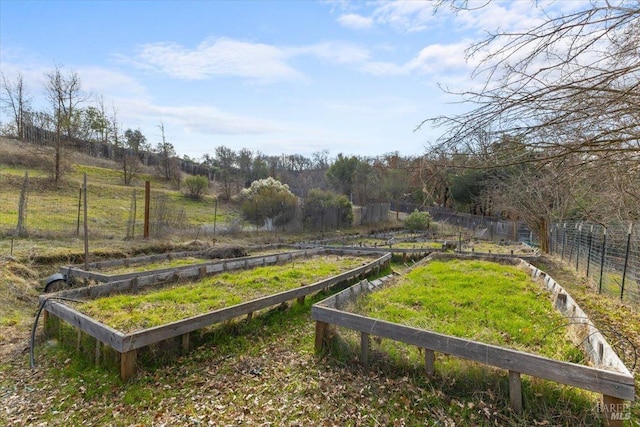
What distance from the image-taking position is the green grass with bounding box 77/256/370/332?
454cm

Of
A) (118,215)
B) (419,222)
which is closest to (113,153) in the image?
(118,215)

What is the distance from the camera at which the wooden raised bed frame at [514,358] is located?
250cm

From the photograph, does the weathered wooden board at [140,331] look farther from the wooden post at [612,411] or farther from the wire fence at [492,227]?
the wire fence at [492,227]

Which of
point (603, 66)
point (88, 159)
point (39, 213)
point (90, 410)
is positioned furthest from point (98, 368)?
point (88, 159)

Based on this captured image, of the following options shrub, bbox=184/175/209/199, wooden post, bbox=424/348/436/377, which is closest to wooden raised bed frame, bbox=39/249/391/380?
wooden post, bbox=424/348/436/377

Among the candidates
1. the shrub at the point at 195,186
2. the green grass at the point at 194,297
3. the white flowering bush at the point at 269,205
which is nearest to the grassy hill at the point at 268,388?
the green grass at the point at 194,297

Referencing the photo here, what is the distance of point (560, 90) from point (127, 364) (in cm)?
474

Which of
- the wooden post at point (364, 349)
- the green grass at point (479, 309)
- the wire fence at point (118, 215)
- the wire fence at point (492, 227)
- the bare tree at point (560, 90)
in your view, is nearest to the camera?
the bare tree at point (560, 90)

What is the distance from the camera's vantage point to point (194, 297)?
5.58 metres

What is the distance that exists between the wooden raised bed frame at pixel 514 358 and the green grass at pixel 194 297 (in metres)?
2.08

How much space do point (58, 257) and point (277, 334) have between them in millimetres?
6601

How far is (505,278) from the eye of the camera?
727 centimetres

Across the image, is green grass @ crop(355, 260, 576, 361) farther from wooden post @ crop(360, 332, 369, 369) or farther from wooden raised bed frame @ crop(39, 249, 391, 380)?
wooden raised bed frame @ crop(39, 249, 391, 380)

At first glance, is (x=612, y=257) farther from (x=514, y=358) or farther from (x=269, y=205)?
(x=269, y=205)
